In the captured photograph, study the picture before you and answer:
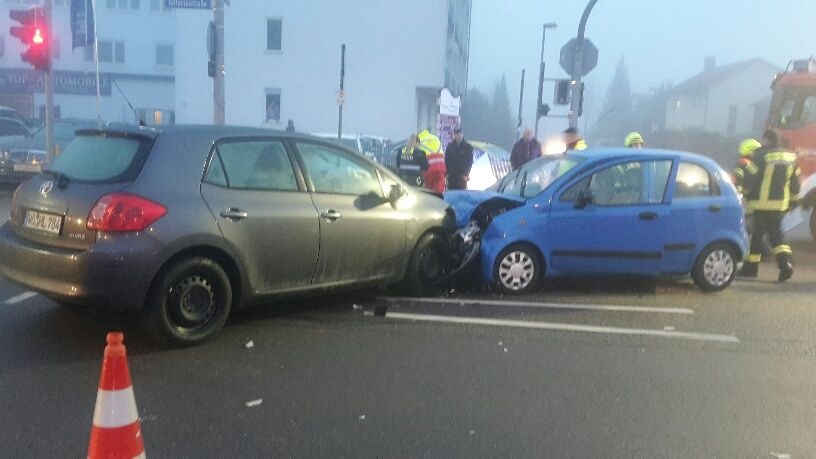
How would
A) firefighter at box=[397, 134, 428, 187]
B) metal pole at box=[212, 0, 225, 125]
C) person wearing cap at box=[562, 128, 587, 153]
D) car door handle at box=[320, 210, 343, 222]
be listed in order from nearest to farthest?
→ car door handle at box=[320, 210, 343, 222] < person wearing cap at box=[562, 128, 587, 153] < firefighter at box=[397, 134, 428, 187] < metal pole at box=[212, 0, 225, 125]

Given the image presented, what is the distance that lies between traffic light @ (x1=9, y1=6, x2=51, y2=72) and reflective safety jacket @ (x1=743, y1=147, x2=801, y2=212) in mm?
12122

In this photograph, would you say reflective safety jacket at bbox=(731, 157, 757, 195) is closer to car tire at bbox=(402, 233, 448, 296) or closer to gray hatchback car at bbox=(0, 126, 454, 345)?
car tire at bbox=(402, 233, 448, 296)

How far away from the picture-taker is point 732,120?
49625 millimetres

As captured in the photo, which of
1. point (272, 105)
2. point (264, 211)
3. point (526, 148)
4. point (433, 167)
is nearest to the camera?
point (264, 211)

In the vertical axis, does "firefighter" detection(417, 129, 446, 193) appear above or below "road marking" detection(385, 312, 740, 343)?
above

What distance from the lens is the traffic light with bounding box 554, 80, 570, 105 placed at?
47.5 ft

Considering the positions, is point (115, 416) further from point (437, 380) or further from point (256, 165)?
point (256, 165)

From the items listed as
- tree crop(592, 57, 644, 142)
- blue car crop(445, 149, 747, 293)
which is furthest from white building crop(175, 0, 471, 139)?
tree crop(592, 57, 644, 142)

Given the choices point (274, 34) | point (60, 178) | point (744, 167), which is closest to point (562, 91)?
point (744, 167)

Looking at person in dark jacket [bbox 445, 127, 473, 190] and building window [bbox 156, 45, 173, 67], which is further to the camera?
building window [bbox 156, 45, 173, 67]

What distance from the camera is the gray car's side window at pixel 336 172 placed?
6.07m

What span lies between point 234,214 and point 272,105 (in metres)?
32.8

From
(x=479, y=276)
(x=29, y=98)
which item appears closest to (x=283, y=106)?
(x=29, y=98)

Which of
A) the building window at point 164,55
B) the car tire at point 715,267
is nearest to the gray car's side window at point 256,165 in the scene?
the car tire at point 715,267
